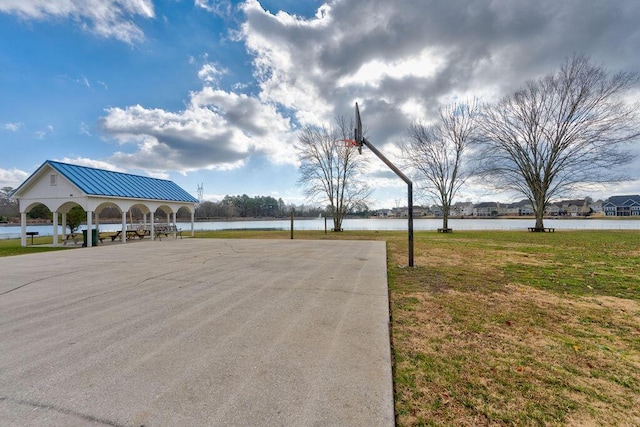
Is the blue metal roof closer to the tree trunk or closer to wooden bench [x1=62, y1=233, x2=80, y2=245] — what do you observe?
wooden bench [x1=62, y1=233, x2=80, y2=245]

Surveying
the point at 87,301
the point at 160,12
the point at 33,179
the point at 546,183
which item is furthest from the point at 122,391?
the point at 546,183

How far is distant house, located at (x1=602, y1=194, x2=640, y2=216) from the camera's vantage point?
2756 inches

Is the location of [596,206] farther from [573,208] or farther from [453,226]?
[453,226]

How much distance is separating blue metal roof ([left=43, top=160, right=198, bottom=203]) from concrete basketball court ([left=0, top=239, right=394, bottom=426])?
11022mm

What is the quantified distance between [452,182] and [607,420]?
97.6 feet

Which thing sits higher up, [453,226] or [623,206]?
[623,206]

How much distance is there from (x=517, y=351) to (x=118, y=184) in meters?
20.5

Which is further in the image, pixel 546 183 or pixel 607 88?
pixel 546 183

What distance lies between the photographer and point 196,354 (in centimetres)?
290

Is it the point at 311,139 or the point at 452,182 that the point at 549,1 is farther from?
the point at 311,139

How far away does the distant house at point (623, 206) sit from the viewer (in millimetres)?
70000

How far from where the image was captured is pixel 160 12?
11422mm

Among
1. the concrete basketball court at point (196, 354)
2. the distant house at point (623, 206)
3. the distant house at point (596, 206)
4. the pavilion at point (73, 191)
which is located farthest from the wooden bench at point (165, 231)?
the distant house at point (596, 206)

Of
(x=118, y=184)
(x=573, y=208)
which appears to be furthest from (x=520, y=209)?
(x=118, y=184)
